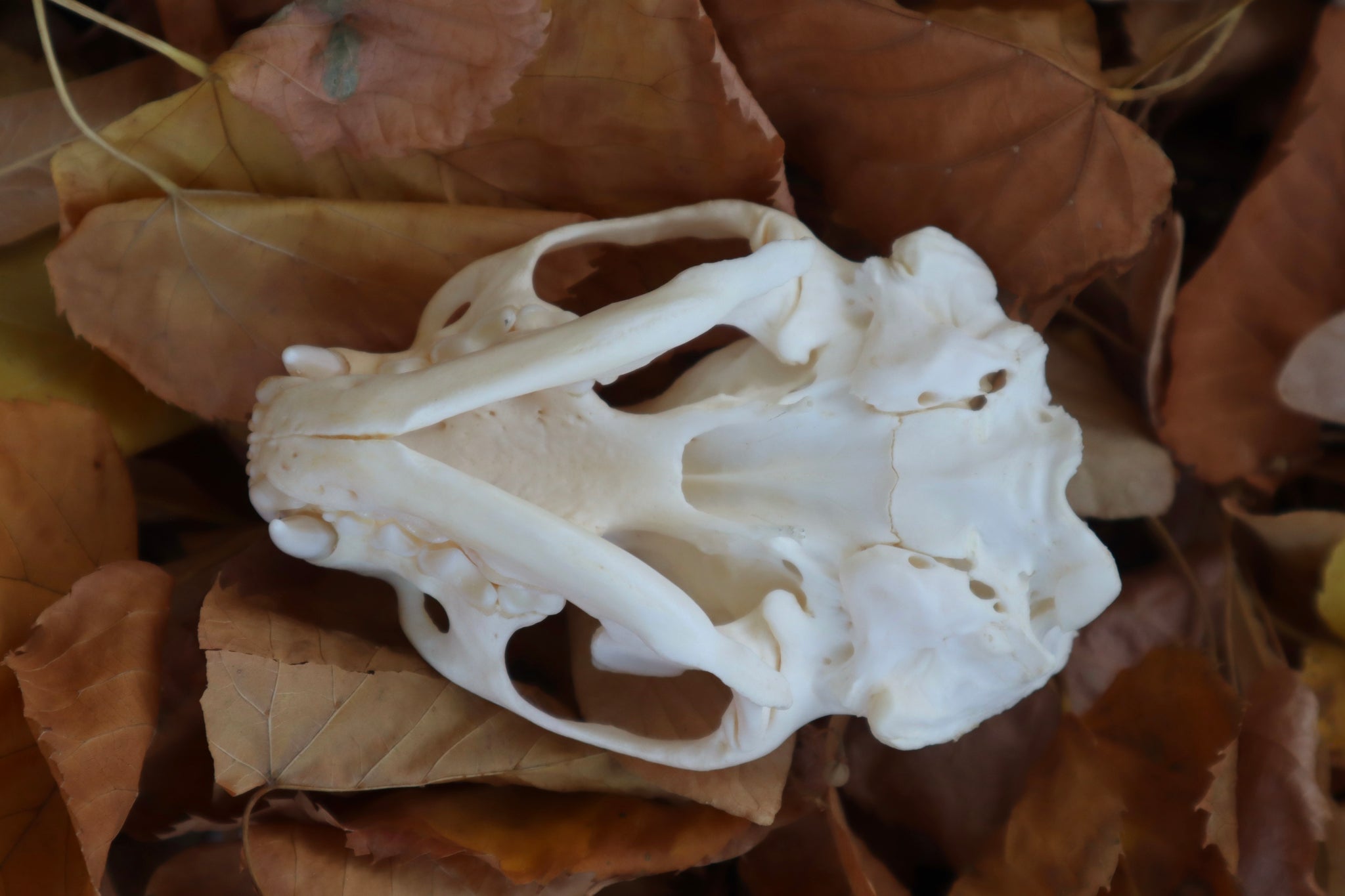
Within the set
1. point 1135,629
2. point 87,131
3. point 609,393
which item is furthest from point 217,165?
point 1135,629

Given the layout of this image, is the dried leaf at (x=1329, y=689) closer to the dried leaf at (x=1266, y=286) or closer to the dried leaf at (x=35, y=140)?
the dried leaf at (x=1266, y=286)

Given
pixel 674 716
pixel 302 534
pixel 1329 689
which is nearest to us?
pixel 302 534

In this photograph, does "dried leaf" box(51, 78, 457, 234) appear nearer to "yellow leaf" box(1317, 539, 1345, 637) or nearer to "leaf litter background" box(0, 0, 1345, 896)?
"leaf litter background" box(0, 0, 1345, 896)

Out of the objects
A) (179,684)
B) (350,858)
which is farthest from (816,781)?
(179,684)

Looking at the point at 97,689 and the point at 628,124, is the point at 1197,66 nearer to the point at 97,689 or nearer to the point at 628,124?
the point at 628,124

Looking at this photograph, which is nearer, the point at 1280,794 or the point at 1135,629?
the point at 1280,794

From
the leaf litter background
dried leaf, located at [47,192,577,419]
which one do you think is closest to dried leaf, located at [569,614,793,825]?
the leaf litter background
